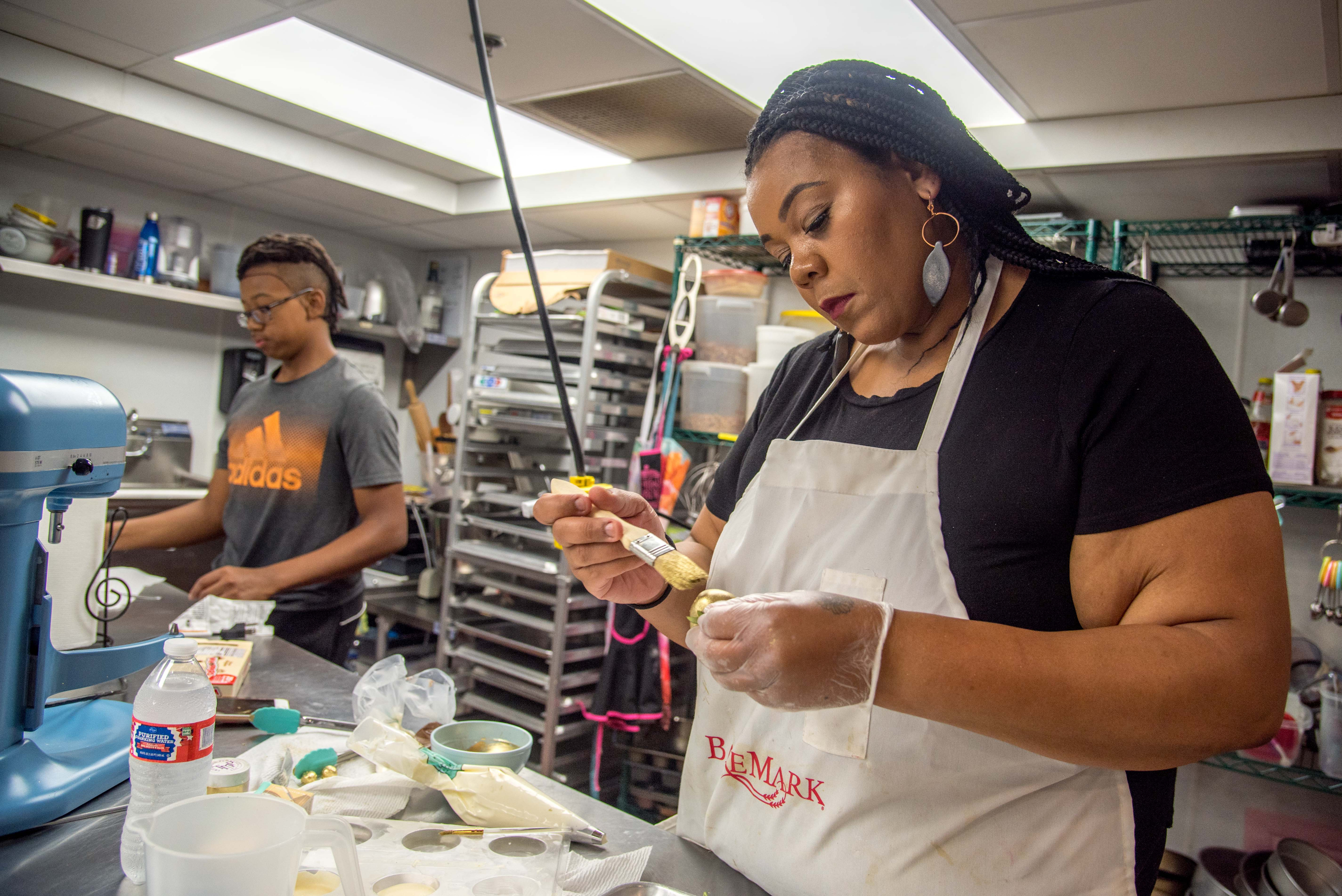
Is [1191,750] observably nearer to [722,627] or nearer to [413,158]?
[722,627]

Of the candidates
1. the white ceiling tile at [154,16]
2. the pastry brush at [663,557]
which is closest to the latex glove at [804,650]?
the pastry brush at [663,557]

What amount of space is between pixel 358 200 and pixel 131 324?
146 centimetres

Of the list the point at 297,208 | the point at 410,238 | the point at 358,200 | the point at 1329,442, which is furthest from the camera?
the point at 410,238

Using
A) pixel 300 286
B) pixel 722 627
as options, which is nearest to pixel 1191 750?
pixel 722 627

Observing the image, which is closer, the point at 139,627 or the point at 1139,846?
the point at 1139,846

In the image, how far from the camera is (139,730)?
37.2 inches

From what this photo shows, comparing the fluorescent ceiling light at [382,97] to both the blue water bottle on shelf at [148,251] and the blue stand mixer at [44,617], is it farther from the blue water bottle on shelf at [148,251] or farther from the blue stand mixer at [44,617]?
the blue stand mixer at [44,617]

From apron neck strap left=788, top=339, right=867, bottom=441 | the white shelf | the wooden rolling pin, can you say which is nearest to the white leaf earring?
apron neck strap left=788, top=339, right=867, bottom=441

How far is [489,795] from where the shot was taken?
3.71ft

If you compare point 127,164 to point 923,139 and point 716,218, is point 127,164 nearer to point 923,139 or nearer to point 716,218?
point 716,218

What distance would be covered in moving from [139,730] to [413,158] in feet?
12.2

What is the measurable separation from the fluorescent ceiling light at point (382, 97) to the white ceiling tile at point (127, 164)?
3.51 ft

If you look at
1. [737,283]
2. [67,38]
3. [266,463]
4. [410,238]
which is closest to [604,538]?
[266,463]

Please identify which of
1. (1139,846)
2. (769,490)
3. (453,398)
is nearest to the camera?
(1139,846)
